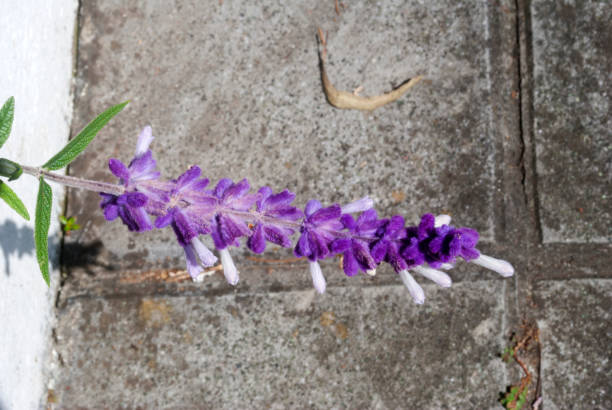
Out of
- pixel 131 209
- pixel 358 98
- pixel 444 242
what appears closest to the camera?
pixel 444 242

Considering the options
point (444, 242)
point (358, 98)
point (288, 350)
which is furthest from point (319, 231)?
point (358, 98)

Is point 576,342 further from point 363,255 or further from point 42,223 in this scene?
point 42,223

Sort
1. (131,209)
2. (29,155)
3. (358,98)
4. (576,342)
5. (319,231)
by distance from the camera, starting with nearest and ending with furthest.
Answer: (131,209)
(319,231)
(29,155)
(576,342)
(358,98)

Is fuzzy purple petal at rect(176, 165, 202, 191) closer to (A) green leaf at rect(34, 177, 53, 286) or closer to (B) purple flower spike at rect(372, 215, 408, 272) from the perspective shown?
(A) green leaf at rect(34, 177, 53, 286)

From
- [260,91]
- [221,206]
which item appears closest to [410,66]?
[260,91]

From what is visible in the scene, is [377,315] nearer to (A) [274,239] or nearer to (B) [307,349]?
(B) [307,349]

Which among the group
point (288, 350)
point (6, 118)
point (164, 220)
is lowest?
point (288, 350)
